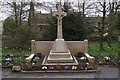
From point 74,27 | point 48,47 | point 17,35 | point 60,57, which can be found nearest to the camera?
point 60,57

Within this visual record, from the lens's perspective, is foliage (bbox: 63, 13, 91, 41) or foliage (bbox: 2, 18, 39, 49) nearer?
foliage (bbox: 2, 18, 39, 49)

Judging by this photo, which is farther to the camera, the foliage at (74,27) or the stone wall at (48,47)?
the foliage at (74,27)

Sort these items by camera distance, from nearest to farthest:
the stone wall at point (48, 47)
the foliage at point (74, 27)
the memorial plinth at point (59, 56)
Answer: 1. the memorial plinth at point (59, 56)
2. the stone wall at point (48, 47)
3. the foliage at point (74, 27)

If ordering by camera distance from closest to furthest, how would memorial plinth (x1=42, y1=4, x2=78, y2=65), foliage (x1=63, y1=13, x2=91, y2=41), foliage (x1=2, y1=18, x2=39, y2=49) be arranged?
memorial plinth (x1=42, y1=4, x2=78, y2=65) → foliage (x1=2, y1=18, x2=39, y2=49) → foliage (x1=63, y1=13, x2=91, y2=41)

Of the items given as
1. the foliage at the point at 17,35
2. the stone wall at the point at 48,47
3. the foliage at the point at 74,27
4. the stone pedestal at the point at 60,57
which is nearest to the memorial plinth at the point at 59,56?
the stone pedestal at the point at 60,57

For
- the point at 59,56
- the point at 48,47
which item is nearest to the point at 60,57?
the point at 59,56

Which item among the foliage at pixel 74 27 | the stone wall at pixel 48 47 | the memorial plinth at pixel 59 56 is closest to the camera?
the memorial plinth at pixel 59 56

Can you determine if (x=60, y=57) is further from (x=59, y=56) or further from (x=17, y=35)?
(x=17, y=35)

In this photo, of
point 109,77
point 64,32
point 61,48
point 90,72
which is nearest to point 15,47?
point 64,32

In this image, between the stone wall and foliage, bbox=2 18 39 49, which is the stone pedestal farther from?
foliage, bbox=2 18 39 49

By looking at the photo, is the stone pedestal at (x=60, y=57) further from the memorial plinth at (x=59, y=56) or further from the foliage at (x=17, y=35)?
the foliage at (x=17, y=35)

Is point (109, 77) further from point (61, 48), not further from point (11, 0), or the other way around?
point (11, 0)

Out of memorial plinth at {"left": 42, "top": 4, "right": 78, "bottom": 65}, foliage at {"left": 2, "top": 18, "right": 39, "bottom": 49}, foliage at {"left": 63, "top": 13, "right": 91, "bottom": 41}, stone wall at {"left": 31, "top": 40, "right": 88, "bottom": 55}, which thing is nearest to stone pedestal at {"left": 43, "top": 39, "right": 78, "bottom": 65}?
memorial plinth at {"left": 42, "top": 4, "right": 78, "bottom": 65}

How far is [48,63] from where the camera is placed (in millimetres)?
9719
